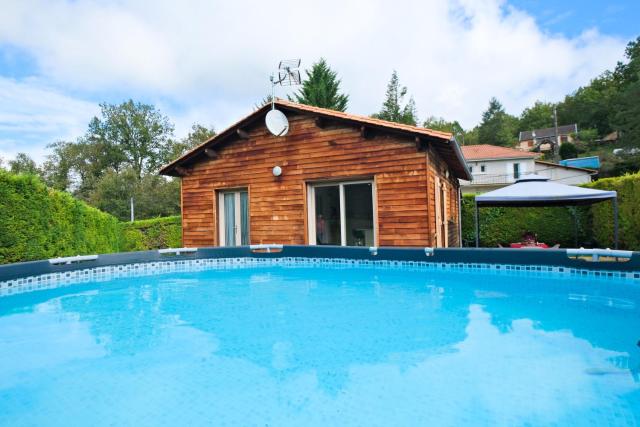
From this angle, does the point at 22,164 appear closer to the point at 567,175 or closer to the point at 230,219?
the point at 230,219

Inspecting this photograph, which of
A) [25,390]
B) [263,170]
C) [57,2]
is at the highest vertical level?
[57,2]

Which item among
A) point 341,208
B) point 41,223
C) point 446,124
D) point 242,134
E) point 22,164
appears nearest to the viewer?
point 41,223

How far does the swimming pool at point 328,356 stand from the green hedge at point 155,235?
11.5 m

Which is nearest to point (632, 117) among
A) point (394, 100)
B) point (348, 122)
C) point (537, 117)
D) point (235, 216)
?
point (394, 100)

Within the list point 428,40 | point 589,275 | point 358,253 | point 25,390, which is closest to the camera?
point 25,390

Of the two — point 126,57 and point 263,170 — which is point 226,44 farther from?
point 263,170

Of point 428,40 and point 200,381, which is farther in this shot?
point 428,40

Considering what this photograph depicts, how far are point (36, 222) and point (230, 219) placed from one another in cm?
448

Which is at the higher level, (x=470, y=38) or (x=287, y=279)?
(x=470, y=38)

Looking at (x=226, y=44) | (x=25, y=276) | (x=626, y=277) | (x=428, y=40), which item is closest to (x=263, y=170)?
(x=25, y=276)

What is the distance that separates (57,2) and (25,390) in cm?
1191

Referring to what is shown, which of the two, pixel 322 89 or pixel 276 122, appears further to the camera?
pixel 322 89

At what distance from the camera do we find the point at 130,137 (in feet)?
116

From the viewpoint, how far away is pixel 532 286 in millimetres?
5727
